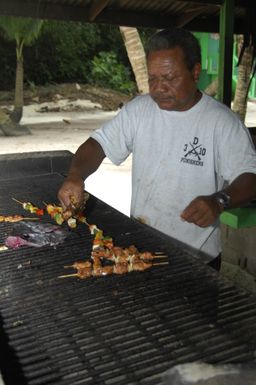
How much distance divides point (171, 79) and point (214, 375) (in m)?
2.00

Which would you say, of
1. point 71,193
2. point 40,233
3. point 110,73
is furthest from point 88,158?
point 110,73

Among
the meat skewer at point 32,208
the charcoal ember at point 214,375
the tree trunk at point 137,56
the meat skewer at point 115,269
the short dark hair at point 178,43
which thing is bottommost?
the meat skewer at point 115,269

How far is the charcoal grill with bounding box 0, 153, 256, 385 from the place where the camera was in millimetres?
1672

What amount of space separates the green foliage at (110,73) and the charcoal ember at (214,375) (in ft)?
74.7

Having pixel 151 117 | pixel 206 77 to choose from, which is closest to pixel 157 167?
pixel 151 117

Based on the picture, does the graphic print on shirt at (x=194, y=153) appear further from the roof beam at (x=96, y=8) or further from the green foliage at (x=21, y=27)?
the green foliage at (x=21, y=27)

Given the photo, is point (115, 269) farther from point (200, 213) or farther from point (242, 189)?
point (242, 189)

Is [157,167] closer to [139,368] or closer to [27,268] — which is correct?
[27,268]

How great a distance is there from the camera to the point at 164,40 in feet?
9.16

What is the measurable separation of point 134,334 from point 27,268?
854mm

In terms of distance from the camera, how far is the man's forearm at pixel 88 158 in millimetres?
3289

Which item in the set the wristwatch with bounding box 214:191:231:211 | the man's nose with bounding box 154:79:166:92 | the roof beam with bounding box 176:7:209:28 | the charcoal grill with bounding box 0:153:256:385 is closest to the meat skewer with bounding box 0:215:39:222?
the charcoal grill with bounding box 0:153:256:385

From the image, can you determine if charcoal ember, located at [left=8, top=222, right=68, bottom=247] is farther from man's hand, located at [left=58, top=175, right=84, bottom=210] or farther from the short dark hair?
the short dark hair

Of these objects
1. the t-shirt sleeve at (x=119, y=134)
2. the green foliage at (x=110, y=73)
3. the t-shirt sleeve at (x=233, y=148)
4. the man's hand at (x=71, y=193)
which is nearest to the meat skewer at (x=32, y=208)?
the man's hand at (x=71, y=193)
